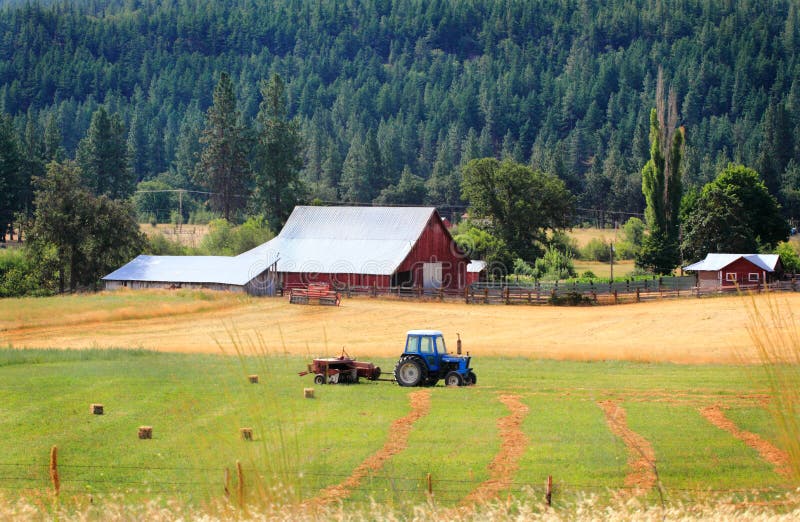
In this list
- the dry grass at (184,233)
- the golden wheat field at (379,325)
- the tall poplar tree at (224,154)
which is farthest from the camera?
the tall poplar tree at (224,154)

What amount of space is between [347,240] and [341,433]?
5411 centimetres

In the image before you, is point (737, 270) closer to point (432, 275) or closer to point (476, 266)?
point (476, 266)

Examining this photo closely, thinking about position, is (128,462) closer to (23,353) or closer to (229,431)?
(229,431)

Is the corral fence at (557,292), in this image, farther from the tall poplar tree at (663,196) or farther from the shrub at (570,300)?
the tall poplar tree at (663,196)

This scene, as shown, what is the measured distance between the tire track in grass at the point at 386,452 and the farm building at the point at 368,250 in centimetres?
4321

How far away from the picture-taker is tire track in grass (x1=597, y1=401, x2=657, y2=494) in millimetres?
16922

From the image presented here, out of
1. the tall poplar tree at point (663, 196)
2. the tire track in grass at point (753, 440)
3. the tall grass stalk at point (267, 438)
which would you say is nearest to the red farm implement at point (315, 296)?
the tall grass stalk at point (267, 438)

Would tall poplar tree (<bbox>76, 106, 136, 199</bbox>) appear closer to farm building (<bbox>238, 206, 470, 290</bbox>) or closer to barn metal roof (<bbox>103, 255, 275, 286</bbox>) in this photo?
barn metal roof (<bbox>103, 255, 275, 286</bbox>)

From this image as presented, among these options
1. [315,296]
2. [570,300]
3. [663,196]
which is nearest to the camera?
[315,296]

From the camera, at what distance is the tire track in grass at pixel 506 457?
16.5 meters

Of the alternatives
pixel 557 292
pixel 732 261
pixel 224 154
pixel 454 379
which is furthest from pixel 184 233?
pixel 454 379

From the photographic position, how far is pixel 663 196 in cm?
8638

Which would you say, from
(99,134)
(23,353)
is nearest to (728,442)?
(23,353)

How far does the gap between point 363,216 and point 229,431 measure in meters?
57.3
